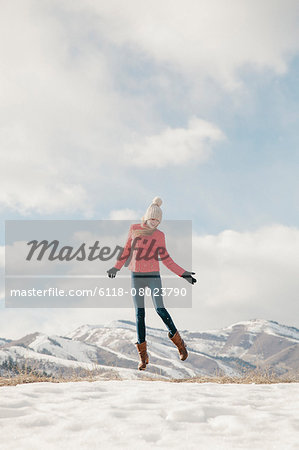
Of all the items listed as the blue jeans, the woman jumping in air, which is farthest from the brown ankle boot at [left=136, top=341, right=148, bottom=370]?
the blue jeans

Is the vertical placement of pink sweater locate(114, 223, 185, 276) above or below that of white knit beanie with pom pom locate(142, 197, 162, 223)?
below

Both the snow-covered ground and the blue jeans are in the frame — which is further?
the blue jeans

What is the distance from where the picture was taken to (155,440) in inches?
131

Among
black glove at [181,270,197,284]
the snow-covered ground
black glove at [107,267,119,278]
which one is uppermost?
black glove at [107,267,119,278]

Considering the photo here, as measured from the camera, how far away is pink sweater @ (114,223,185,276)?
814 cm

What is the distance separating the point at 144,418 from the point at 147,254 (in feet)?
15.0

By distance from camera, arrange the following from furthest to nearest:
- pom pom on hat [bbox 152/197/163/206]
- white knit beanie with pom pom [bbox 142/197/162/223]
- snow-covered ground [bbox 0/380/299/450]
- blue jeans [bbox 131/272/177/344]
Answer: pom pom on hat [bbox 152/197/163/206] < white knit beanie with pom pom [bbox 142/197/162/223] < blue jeans [bbox 131/272/177/344] < snow-covered ground [bbox 0/380/299/450]

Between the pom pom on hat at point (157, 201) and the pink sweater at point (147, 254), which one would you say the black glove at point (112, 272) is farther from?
the pom pom on hat at point (157, 201)

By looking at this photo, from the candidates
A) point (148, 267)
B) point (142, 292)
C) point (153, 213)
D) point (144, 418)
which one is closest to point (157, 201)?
point (153, 213)

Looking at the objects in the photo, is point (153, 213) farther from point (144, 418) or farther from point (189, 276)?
point (144, 418)

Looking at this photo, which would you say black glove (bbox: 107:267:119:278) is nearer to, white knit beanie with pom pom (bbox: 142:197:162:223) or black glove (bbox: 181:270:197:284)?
white knit beanie with pom pom (bbox: 142:197:162:223)

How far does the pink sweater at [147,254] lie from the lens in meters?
8.14

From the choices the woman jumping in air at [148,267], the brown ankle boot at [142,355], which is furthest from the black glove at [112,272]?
the brown ankle boot at [142,355]

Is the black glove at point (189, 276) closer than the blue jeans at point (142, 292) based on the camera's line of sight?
No
